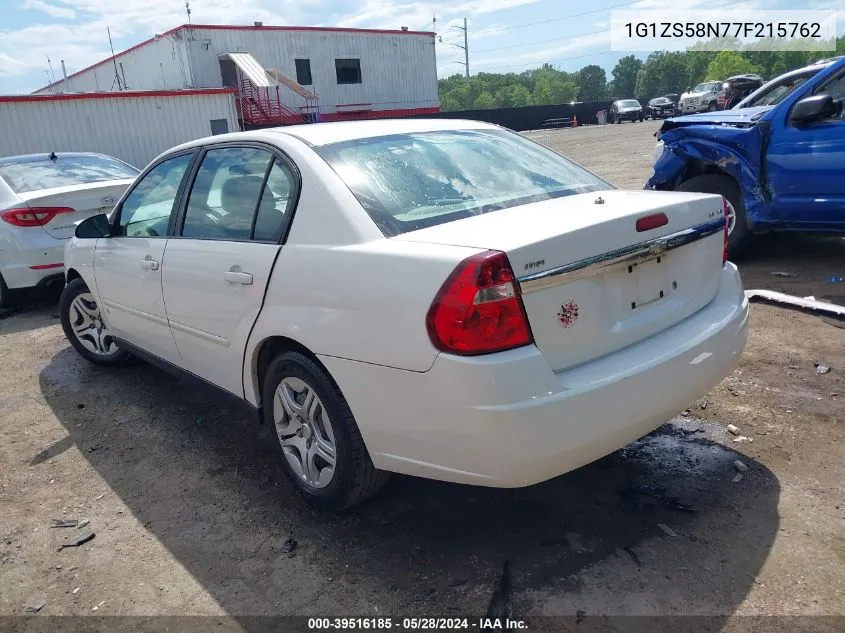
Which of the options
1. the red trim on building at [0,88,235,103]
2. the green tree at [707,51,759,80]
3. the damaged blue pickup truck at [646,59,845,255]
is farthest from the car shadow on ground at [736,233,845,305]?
the green tree at [707,51,759,80]

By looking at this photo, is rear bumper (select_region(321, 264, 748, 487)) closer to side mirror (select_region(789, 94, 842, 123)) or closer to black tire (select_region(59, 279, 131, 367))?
black tire (select_region(59, 279, 131, 367))

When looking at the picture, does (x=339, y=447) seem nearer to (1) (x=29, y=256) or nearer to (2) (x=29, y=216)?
(1) (x=29, y=256)

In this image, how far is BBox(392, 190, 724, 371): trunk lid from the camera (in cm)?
228

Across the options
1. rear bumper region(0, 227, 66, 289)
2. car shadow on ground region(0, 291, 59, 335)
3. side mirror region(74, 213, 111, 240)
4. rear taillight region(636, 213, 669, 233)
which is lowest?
car shadow on ground region(0, 291, 59, 335)

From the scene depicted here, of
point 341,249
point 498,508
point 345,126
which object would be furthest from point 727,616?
point 345,126

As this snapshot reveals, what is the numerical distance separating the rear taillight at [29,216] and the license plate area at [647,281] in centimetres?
582

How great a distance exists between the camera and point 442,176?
2.97 meters

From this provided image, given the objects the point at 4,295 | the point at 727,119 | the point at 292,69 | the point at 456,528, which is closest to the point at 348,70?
the point at 292,69

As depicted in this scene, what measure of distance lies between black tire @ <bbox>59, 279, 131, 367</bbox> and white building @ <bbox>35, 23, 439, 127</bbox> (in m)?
25.3

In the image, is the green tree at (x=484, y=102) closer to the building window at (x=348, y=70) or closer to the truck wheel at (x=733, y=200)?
the building window at (x=348, y=70)

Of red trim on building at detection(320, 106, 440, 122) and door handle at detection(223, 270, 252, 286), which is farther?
red trim on building at detection(320, 106, 440, 122)

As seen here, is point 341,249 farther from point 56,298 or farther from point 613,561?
point 56,298

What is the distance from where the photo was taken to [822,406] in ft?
11.7

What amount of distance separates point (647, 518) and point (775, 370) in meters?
1.82
